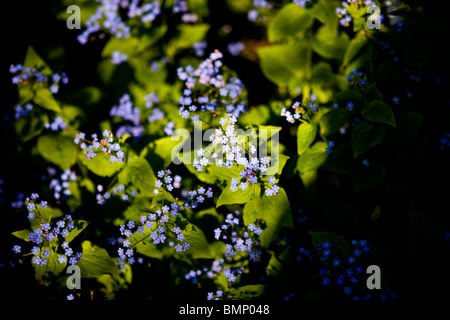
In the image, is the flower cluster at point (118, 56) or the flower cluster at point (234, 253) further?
the flower cluster at point (118, 56)

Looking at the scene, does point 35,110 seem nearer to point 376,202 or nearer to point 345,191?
point 345,191

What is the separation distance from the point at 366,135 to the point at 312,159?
1.82 feet

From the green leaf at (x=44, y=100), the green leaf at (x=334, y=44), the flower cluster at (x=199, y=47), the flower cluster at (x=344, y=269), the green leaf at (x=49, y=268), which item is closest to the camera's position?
the green leaf at (x=49, y=268)

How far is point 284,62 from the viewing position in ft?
15.6

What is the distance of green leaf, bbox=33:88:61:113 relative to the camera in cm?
341

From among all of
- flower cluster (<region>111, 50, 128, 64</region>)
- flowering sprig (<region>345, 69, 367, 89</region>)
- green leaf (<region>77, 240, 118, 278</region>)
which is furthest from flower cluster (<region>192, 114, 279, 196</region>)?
flower cluster (<region>111, 50, 128, 64</region>)

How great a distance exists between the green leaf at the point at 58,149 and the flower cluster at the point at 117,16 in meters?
1.52

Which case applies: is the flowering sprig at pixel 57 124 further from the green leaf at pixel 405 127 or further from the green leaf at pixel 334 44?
the green leaf at pixel 405 127

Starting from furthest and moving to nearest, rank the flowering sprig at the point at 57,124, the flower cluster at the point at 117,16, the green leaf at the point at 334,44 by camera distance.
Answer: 1. the flower cluster at the point at 117,16
2. the green leaf at the point at 334,44
3. the flowering sprig at the point at 57,124

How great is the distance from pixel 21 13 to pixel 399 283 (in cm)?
658

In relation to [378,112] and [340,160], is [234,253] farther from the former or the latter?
[378,112]

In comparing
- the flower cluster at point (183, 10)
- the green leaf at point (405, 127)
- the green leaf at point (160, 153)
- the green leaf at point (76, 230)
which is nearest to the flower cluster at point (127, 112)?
the green leaf at point (160, 153)

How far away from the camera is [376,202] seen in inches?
145

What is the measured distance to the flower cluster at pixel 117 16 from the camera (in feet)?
13.5
